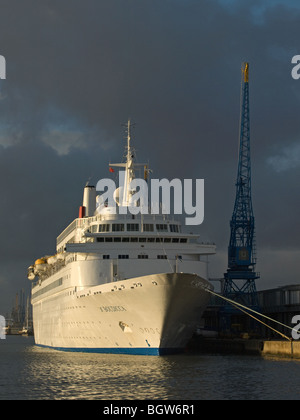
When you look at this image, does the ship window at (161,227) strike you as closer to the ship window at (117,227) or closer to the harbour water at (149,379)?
the ship window at (117,227)

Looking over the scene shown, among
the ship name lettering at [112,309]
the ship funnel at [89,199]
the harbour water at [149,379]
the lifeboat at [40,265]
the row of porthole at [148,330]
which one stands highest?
the ship funnel at [89,199]

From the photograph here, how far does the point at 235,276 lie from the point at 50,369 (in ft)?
148

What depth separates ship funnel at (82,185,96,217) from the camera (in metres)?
65.4

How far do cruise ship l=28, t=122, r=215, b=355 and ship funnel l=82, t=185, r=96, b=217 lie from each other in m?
4.06

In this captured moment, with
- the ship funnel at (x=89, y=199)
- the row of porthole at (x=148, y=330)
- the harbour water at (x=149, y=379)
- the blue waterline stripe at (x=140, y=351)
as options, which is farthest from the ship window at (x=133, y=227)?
the ship funnel at (x=89, y=199)

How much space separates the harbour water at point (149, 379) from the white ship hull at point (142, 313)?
1.12 metres

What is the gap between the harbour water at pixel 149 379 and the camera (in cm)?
3052

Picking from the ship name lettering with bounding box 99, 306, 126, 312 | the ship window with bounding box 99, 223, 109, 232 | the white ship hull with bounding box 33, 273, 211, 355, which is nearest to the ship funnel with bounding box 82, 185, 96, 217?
the ship window with bounding box 99, 223, 109, 232

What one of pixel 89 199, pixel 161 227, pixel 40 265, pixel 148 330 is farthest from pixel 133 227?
pixel 40 265

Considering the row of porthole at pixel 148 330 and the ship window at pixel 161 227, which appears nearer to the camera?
the row of porthole at pixel 148 330

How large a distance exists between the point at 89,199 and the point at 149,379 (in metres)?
33.4

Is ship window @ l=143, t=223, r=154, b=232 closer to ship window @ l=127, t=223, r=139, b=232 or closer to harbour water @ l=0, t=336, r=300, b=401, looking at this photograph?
ship window @ l=127, t=223, r=139, b=232

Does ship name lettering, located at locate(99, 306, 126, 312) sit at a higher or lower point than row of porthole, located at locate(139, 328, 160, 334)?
higher
